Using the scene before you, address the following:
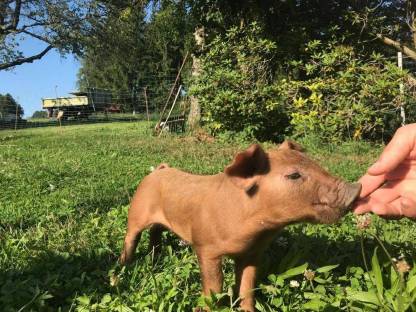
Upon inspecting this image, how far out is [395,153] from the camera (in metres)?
2.85

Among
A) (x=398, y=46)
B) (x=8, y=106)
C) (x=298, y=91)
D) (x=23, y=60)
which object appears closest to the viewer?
(x=298, y=91)

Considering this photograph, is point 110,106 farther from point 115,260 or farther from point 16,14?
point 115,260

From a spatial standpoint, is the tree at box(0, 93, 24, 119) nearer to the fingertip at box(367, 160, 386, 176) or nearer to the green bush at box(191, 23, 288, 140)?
the green bush at box(191, 23, 288, 140)

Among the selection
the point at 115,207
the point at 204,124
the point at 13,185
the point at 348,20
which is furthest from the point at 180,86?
the point at 115,207

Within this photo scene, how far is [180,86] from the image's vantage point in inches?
661

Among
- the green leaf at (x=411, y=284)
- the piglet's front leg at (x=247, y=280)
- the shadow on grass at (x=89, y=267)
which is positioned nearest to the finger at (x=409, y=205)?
the green leaf at (x=411, y=284)

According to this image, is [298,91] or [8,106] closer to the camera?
[298,91]

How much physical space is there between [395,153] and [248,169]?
88 centimetres

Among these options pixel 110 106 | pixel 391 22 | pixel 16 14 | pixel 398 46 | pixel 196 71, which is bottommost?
pixel 110 106

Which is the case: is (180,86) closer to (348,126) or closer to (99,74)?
(348,126)

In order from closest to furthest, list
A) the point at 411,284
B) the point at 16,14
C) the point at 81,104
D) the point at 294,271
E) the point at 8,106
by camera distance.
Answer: the point at 411,284, the point at 294,271, the point at 16,14, the point at 8,106, the point at 81,104

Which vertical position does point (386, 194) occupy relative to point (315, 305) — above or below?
above

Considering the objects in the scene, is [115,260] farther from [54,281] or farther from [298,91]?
[298,91]

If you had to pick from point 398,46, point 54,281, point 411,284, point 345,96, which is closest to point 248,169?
point 411,284
